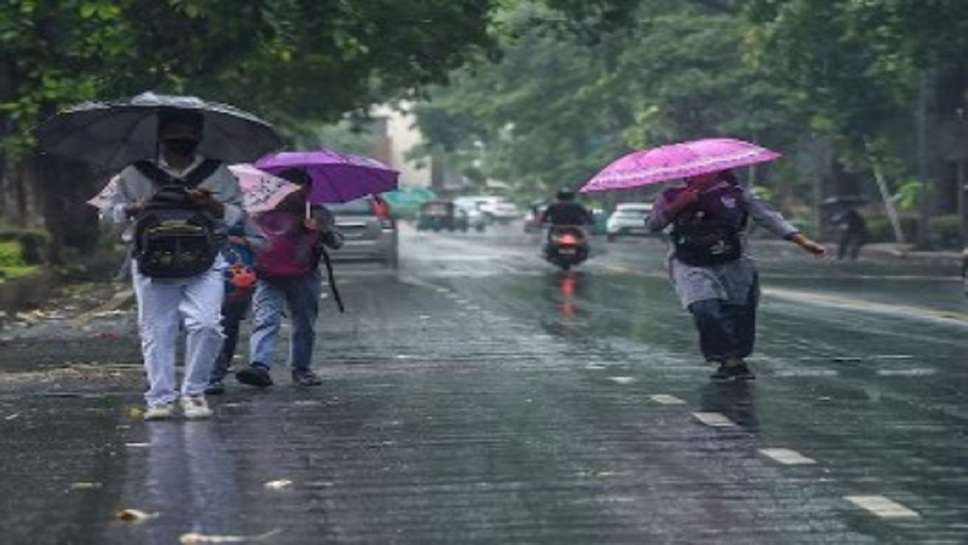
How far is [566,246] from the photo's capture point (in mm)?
33375

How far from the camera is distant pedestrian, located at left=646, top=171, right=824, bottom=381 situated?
41.8 ft

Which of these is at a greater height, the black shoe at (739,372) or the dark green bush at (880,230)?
the black shoe at (739,372)

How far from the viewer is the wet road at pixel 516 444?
730 cm

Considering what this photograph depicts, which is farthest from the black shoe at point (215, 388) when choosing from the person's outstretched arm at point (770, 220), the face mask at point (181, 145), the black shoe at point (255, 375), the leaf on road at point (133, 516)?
the leaf on road at point (133, 516)

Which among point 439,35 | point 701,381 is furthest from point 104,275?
point 701,381

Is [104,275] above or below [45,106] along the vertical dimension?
below

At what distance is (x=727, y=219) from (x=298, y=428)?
3887 millimetres

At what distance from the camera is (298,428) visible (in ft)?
33.7

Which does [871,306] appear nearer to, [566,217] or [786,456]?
[566,217]

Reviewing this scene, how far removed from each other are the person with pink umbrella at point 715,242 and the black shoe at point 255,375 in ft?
8.35

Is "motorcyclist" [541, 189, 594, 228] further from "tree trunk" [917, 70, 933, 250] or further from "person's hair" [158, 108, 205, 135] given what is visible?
"person's hair" [158, 108, 205, 135]

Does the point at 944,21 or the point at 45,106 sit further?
the point at 944,21

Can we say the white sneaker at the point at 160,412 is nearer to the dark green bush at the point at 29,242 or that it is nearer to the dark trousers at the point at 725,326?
the dark trousers at the point at 725,326

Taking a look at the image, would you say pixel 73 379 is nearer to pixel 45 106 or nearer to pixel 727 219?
pixel 727 219
